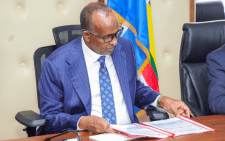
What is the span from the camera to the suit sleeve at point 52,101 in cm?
148

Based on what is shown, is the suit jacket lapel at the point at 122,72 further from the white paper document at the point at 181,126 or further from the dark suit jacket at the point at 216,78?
the dark suit jacket at the point at 216,78

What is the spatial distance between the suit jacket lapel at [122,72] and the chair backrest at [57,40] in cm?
31

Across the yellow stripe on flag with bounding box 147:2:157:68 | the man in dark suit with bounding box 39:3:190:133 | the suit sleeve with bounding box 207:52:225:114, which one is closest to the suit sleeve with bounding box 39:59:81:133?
the man in dark suit with bounding box 39:3:190:133

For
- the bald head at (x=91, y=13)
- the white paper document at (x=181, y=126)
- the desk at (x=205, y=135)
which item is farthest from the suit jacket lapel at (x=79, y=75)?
the white paper document at (x=181, y=126)

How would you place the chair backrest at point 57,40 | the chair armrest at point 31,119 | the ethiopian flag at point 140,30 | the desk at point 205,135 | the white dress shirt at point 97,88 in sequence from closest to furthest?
1. the desk at point 205,135
2. the chair armrest at point 31,119
3. the white dress shirt at point 97,88
4. the chair backrest at point 57,40
5. the ethiopian flag at point 140,30

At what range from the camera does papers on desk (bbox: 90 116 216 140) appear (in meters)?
1.20

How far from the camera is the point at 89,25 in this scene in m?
1.59

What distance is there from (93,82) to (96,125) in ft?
1.47

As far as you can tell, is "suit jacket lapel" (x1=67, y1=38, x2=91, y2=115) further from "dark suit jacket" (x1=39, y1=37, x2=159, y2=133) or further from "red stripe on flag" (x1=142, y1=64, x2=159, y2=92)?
"red stripe on flag" (x1=142, y1=64, x2=159, y2=92)

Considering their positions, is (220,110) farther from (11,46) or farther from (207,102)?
(11,46)

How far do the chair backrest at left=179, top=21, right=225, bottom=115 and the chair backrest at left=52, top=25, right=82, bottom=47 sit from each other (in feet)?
2.46

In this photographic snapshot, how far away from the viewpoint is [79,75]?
5.31ft

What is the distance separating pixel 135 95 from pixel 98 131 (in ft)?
1.94

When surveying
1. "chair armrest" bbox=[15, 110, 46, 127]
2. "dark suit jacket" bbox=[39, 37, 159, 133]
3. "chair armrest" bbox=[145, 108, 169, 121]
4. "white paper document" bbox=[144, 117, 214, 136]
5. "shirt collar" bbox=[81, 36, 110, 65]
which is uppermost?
"shirt collar" bbox=[81, 36, 110, 65]
